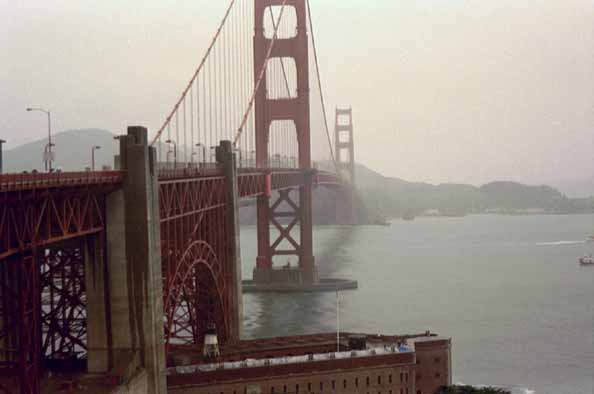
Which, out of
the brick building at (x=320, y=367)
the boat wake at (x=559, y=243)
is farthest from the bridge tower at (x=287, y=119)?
the boat wake at (x=559, y=243)

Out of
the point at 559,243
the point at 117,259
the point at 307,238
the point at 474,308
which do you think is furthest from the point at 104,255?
the point at 559,243

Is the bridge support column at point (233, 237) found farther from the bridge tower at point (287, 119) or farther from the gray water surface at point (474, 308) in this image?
the bridge tower at point (287, 119)

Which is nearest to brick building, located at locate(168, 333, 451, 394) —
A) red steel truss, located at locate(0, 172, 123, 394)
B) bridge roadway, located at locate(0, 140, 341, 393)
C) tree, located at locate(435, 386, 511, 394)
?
tree, located at locate(435, 386, 511, 394)

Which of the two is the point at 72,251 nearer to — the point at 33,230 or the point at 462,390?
the point at 33,230

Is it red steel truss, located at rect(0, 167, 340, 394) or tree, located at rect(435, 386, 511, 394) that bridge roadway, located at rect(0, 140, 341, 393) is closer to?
red steel truss, located at rect(0, 167, 340, 394)

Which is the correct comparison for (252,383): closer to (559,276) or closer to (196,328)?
(196,328)
